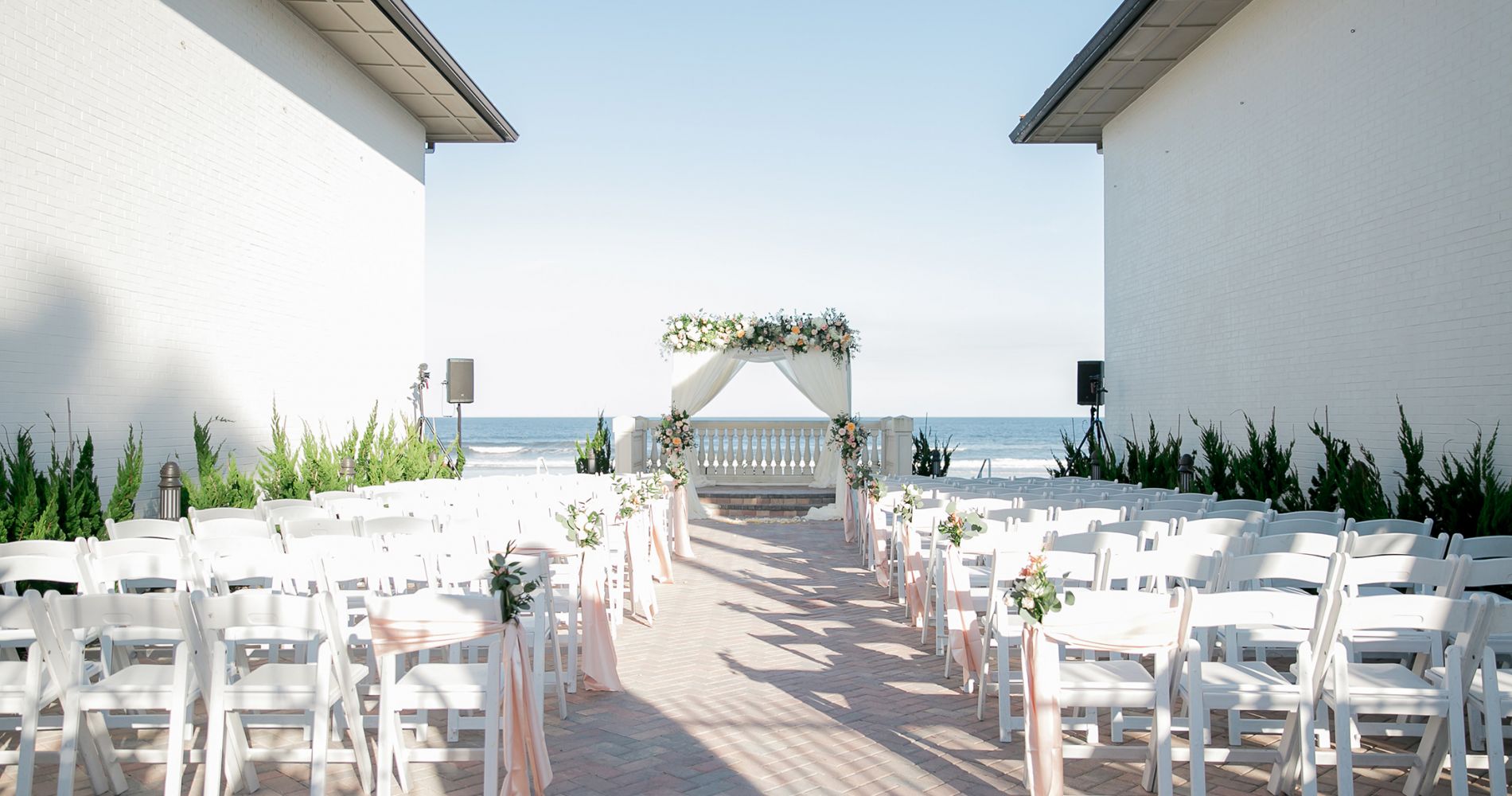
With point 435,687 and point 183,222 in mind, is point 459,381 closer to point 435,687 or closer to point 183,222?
point 183,222

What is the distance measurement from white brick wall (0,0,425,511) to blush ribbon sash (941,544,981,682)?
642 centimetres

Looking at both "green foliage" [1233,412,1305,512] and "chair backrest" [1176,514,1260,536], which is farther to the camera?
"green foliage" [1233,412,1305,512]

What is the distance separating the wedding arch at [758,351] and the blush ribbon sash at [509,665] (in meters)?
11.0

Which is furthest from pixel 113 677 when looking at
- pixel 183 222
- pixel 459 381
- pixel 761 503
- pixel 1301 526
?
pixel 459 381

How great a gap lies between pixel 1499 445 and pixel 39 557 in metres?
9.01

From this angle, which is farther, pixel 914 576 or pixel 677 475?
pixel 677 475

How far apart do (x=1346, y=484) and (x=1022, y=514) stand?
3.03 m

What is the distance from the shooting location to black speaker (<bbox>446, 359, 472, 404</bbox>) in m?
15.1

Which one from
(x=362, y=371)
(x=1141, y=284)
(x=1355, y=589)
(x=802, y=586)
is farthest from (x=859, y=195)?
(x=1355, y=589)

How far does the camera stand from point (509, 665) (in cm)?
378

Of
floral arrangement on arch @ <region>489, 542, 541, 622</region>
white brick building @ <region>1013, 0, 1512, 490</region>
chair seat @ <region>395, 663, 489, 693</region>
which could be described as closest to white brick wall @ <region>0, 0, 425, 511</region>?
chair seat @ <region>395, 663, 489, 693</region>

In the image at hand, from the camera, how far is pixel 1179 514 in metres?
6.83

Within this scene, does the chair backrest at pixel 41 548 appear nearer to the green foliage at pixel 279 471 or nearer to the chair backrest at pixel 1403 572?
the green foliage at pixel 279 471

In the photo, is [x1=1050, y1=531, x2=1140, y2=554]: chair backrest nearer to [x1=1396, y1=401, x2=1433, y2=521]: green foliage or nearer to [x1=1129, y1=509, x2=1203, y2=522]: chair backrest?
[x1=1129, y1=509, x2=1203, y2=522]: chair backrest
